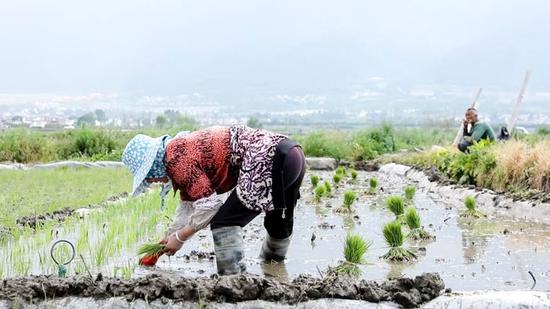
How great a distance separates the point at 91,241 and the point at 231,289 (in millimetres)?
2588

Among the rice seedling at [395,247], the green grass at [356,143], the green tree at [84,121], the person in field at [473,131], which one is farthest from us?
the green tree at [84,121]

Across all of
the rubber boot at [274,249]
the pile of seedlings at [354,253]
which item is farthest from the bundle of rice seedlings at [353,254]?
the rubber boot at [274,249]

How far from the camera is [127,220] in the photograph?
6.93m

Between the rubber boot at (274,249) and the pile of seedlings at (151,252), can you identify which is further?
the rubber boot at (274,249)

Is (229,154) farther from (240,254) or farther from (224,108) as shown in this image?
(224,108)

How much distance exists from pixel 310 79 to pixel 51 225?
7208 inches

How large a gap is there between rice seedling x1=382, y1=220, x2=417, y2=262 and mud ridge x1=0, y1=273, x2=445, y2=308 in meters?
1.59

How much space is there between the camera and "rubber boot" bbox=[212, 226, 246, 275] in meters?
4.41

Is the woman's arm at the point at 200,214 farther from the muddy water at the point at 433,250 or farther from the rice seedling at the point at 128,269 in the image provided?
the muddy water at the point at 433,250

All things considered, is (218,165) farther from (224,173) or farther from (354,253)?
(354,253)

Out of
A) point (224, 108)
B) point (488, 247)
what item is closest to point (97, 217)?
point (488, 247)

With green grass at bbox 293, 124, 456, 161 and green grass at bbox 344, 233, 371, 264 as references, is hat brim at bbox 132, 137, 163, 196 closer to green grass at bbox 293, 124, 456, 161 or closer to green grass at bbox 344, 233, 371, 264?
green grass at bbox 344, 233, 371, 264

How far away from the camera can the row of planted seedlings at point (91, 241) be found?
4839 mm

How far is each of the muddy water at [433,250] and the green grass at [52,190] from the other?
2239mm
